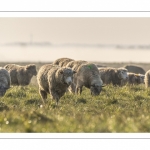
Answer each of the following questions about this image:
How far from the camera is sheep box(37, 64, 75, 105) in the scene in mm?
15578

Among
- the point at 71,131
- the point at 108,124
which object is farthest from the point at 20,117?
the point at 108,124

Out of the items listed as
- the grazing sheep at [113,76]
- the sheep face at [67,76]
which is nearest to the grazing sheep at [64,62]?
the sheep face at [67,76]

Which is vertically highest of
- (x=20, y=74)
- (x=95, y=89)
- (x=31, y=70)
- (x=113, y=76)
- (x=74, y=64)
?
(x=74, y=64)

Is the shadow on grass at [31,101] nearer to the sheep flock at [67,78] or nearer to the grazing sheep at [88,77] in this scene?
the sheep flock at [67,78]

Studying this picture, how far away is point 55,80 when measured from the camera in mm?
16094

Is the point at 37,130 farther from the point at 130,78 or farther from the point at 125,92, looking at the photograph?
the point at 130,78

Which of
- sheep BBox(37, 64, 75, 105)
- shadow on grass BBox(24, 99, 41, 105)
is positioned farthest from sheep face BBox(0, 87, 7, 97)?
shadow on grass BBox(24, 99, 41, 105)

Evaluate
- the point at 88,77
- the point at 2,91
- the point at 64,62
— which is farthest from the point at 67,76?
the point at 64,62

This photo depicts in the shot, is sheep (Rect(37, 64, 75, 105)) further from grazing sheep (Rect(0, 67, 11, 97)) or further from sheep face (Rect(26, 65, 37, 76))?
sheep face (Rect(26, 65, 37, 76))

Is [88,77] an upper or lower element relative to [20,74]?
upper

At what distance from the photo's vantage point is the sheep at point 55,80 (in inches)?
613

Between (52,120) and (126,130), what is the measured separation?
1954 mm

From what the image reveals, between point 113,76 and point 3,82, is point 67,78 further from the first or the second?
point 113,76
